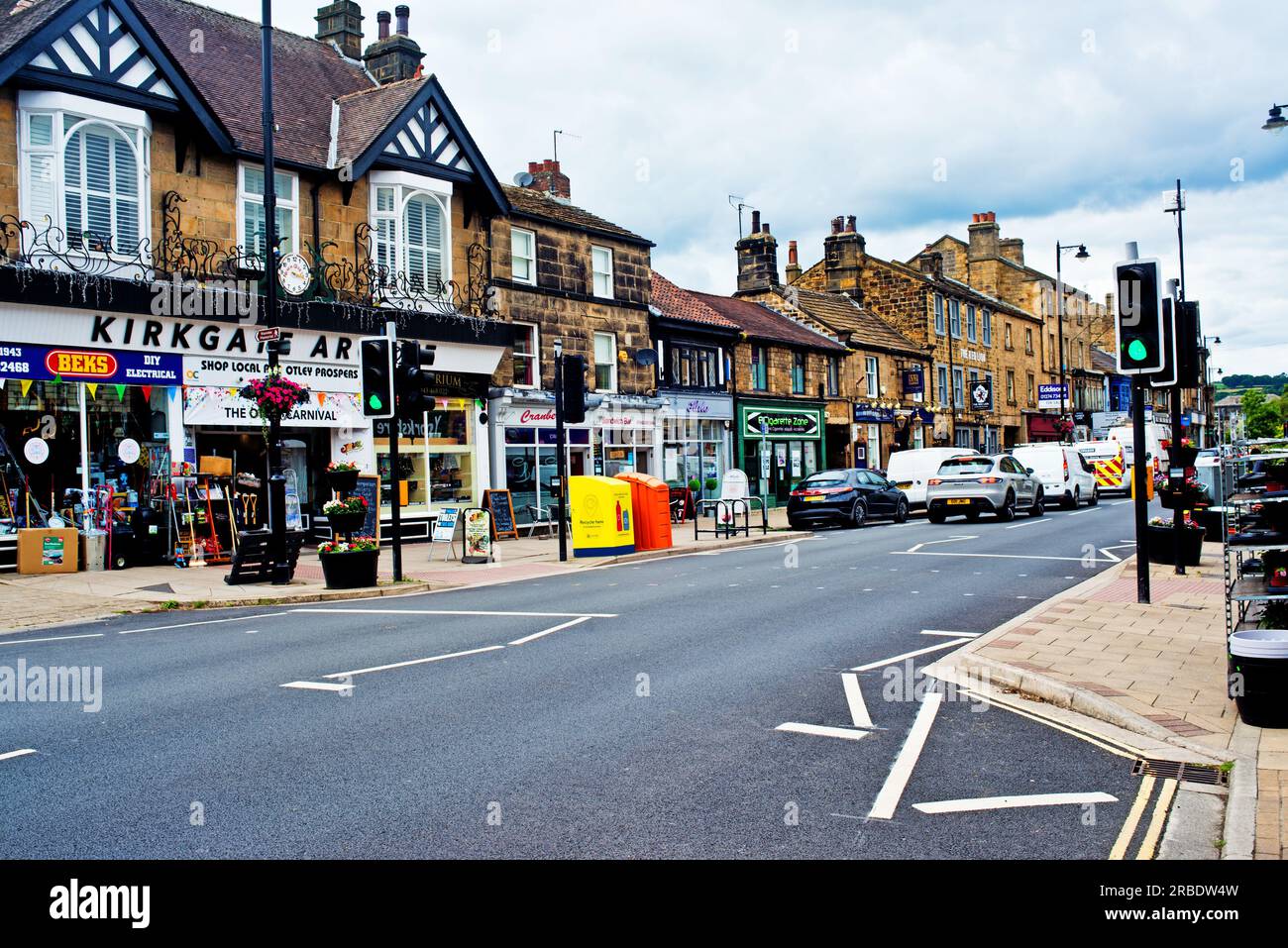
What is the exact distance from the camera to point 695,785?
5.40m

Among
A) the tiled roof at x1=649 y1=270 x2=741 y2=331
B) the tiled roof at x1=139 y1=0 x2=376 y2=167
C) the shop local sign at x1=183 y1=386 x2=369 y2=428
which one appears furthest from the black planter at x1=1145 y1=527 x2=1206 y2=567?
the tiled roof at x1=649 y1=270 x2=741 y2=331

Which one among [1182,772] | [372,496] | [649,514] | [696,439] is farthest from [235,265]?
[1182,772]

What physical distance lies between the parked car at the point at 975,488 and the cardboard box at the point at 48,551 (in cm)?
1876

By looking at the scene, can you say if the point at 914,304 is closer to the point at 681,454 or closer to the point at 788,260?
the point at 788,260

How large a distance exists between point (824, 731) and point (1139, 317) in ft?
20.9

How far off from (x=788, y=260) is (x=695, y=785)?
1785 inches

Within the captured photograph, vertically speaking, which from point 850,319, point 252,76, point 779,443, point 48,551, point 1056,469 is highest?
point 252,76

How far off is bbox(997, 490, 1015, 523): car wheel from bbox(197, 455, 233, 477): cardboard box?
1759 centimetres

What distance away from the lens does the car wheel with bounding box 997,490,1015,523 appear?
25.7m

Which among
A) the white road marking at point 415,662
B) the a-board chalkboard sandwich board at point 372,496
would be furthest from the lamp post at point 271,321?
the white road marking at point 415,662

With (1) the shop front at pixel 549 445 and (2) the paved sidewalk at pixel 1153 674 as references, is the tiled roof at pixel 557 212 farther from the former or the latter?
(2) the paved sidewalk at pixel 1153 674

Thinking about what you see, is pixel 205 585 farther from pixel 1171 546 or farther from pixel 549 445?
pixel 1171 546

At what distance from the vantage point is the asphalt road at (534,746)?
468cm

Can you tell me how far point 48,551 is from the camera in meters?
16.6
